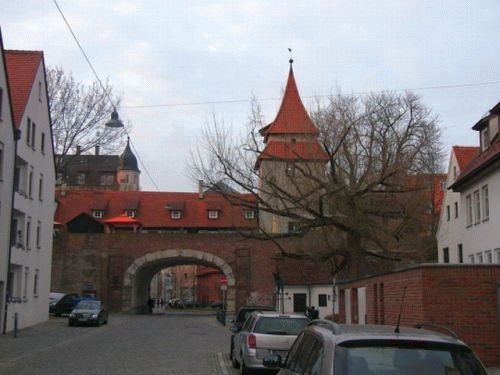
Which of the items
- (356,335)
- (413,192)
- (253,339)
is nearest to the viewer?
(356,335)

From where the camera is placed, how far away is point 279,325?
15.9 m

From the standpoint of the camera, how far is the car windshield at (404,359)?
546cm

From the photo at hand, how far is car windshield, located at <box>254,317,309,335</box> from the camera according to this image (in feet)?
51.6

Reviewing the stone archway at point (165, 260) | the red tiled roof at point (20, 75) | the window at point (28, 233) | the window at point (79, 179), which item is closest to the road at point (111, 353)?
the window at point (28, 233)

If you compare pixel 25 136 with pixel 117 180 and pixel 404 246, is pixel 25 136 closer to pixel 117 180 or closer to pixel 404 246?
pixel 404 246

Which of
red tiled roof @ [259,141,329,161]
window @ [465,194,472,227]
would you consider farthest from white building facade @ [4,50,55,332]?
window @ [465,194,472,227]

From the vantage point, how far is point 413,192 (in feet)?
114

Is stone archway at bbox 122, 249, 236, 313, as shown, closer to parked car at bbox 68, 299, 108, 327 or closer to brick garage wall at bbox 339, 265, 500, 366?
parked car at bbox 68, 299, 108, 327

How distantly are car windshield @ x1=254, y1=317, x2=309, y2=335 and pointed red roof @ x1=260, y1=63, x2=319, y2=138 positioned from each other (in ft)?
63.5

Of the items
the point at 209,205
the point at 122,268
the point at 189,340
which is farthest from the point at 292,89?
the point at 189,340

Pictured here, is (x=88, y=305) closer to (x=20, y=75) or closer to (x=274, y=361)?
(x=20, y=75)

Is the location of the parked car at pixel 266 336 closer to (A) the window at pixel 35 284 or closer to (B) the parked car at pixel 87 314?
(B) the parked car at pixel 87 314

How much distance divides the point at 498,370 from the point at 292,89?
48.7 meters

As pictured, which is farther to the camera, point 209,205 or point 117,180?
point 117,180
